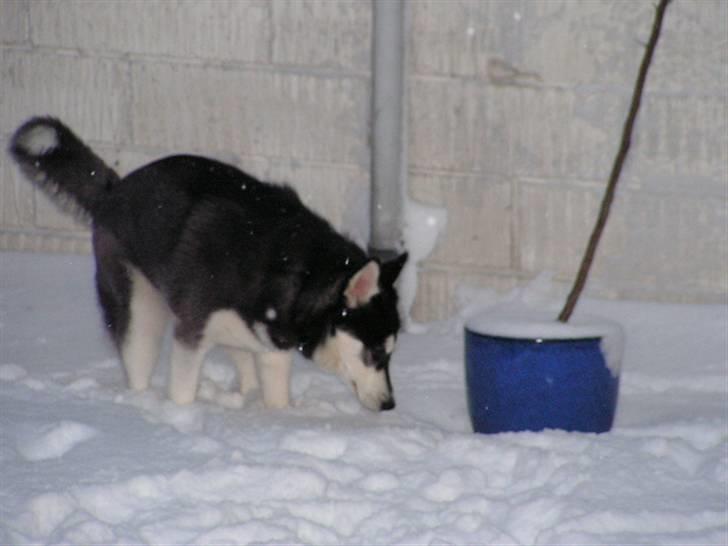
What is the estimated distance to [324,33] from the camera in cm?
673

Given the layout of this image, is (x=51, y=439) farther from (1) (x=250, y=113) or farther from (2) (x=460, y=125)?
(2) (x=460, y=125)

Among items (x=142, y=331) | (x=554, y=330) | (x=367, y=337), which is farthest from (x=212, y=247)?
(x=554, y=330)

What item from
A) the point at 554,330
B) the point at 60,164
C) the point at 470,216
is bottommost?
the point at 554,330

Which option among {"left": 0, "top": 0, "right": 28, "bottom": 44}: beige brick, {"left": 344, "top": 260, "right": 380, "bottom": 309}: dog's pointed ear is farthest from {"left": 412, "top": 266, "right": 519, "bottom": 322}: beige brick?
{"left": 0, "top": 0, "right": 28, "bottom": 44}: beige brick

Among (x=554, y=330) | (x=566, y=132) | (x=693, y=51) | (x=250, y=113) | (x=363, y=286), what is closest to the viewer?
(x=363, y=286)

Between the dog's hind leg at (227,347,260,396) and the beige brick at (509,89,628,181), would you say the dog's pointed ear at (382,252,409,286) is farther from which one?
the beige brick at (509,89,628,181)

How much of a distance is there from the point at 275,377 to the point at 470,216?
5.16 feet

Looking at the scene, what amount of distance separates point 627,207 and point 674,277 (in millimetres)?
407

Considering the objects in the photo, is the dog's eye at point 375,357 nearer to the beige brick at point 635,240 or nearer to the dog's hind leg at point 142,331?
the dog's hind leg at point 142,331

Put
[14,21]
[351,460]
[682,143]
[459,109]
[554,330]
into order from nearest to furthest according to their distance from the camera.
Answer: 1. [351,460]
2. [554,330]
3. [682,143]
4. [459,109]
5. [14,21]

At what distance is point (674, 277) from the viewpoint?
21.5 feet

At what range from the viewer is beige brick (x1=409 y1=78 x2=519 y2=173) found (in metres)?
6.58

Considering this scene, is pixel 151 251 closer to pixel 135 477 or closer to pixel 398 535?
pixel 135 477

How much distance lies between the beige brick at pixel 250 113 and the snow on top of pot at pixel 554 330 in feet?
5.70
